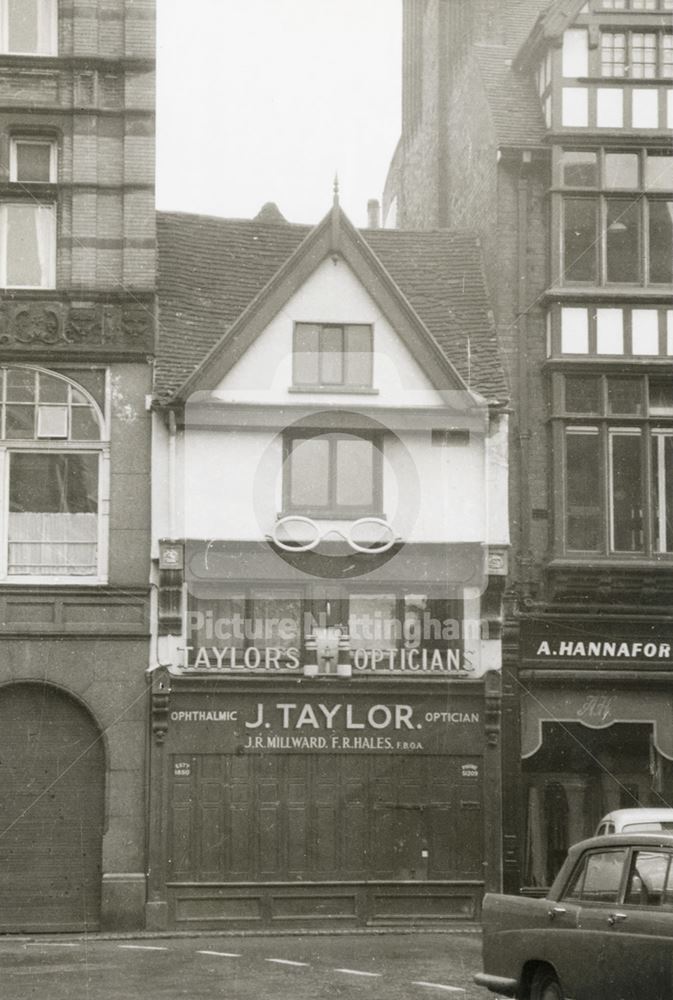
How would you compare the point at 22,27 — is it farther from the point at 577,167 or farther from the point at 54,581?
the point at 577,167

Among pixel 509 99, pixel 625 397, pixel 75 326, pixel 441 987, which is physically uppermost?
pixel 509 99

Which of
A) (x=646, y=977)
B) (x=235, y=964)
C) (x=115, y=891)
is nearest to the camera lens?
(x=646, y=977)

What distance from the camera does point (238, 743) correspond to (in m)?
25.1

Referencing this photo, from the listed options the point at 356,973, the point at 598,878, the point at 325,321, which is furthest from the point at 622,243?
the point at 598,878

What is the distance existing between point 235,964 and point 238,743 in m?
5.62

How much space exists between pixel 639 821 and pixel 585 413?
827 centimetres

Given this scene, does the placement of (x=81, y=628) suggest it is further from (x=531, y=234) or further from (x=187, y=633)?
(x=531, y=234)

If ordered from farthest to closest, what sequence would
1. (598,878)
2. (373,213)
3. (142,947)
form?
(373,213), (142,947), (598,878)

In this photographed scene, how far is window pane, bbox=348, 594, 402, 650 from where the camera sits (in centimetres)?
2591

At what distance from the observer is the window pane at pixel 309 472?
1022 inches

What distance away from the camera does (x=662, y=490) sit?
26.8 meters

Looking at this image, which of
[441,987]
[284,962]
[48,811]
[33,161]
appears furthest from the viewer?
[33,161]

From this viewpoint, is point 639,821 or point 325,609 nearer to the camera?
point 639,821

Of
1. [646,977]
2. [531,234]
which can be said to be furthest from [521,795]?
Result: [646,977]
